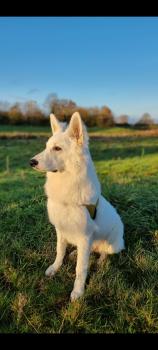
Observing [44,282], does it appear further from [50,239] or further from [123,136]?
[123,136]

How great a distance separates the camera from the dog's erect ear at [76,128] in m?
4.02

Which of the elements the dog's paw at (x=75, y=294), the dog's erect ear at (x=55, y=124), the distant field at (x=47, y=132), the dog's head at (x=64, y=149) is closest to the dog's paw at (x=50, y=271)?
the dog's paw at (x=75, y=294)

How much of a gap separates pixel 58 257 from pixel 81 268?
0.54 metres

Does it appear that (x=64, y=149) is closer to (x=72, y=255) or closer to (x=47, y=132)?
(x=72, y=255)

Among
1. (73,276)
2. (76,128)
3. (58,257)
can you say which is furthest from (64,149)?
(73,276)

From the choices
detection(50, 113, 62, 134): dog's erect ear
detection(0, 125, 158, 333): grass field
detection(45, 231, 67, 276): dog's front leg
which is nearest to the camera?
detection(0, 125, 158, 333): grass field

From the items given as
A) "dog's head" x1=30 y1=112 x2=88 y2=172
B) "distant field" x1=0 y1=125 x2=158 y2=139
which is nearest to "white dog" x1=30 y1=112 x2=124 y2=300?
"dog's head" x1=30 y1=112 x2=88 y2=172

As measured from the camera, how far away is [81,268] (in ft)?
14.7

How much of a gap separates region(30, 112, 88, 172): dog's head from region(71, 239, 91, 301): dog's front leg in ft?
2.82

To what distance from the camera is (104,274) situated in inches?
189

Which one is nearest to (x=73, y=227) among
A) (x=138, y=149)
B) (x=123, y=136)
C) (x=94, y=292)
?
(x=94, y=292)

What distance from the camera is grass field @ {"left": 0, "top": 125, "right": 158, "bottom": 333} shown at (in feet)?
13.7

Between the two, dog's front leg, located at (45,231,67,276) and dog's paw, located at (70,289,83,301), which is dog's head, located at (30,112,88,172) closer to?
dog's front leg, located at (45,231,67,276)

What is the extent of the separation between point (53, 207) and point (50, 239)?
44.7 inches
